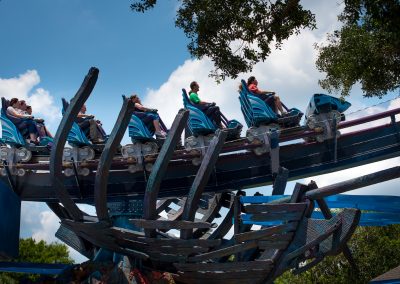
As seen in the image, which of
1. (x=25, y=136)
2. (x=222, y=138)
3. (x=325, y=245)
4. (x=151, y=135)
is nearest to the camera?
(x=325, y=245)

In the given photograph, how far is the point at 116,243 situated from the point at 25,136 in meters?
3.36

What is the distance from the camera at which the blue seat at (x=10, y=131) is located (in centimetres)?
1343

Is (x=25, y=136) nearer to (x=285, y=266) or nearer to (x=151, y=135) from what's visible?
(x=151, y=135)

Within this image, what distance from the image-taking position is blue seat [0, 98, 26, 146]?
13429mm

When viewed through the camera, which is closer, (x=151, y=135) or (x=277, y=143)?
(x=277, y=143)

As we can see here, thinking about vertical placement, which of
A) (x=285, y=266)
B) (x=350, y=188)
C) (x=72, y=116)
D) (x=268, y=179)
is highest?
(x=72, y=116)

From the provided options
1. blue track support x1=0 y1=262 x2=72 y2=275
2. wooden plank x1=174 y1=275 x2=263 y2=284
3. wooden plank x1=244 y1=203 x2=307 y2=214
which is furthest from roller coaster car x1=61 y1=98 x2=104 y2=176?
wooden plank x1=244 y1=203 x2=307 y2=214

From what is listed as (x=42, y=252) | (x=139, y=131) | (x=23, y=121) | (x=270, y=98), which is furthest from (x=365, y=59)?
(x=42, y=252)

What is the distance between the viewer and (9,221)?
13.5m

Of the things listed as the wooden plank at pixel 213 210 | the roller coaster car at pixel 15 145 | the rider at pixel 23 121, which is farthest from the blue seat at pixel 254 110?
the rider at pixel 23 121

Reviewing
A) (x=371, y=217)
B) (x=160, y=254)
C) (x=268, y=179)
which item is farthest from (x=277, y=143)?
(x=160, y=254)

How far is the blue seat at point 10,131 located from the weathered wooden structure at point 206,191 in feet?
1.47

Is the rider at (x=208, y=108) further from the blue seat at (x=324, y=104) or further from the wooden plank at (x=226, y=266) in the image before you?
the wooden plank at (x=226, y=266)

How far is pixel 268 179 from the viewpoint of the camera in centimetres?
1237
